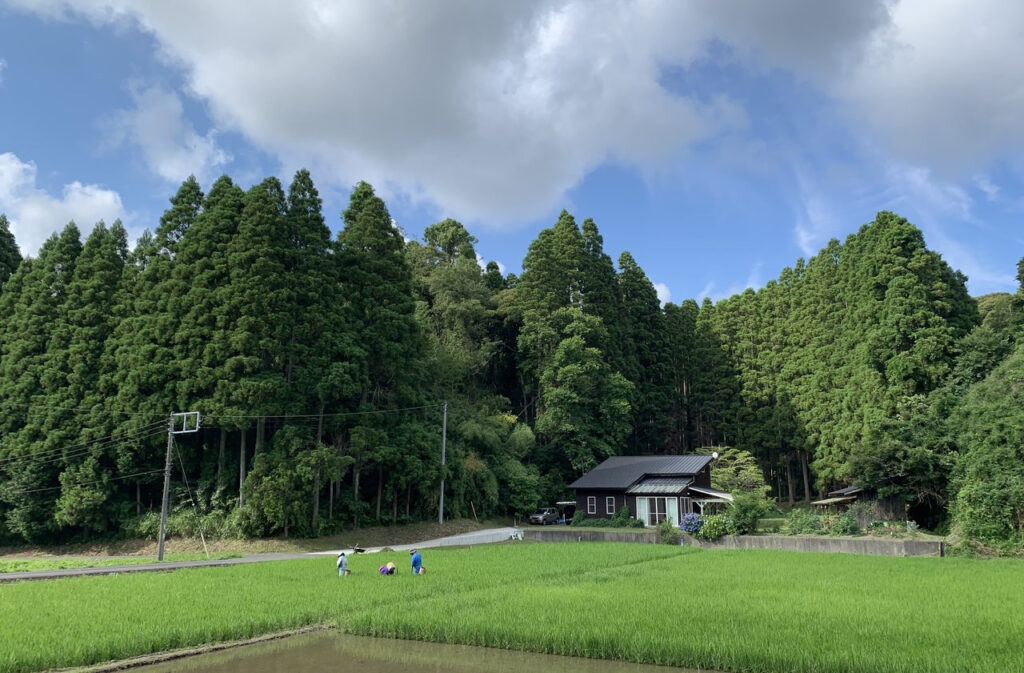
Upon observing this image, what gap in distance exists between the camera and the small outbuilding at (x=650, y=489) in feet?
120

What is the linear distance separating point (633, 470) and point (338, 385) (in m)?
19.3

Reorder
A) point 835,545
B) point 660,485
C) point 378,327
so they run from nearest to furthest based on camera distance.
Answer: point 835,545, point 378,327, point 660,485

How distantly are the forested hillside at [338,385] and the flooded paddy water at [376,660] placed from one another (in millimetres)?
18080

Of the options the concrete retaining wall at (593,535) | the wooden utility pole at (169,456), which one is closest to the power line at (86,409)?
the wooden utility pole at (169,456)

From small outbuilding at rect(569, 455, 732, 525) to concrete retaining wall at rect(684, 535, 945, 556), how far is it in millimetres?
8790

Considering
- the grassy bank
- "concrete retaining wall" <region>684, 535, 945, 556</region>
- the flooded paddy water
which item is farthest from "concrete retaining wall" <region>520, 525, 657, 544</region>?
the flooded paddy water

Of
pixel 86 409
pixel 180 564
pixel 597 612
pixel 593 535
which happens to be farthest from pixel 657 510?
pixel 86 409

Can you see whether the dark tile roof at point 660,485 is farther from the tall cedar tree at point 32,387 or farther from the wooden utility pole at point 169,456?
the tall cedar tree at point 32,387

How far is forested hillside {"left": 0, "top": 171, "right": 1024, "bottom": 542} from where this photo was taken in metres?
27.7

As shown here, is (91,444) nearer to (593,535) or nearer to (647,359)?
(593,535)

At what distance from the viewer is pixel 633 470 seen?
130 ft

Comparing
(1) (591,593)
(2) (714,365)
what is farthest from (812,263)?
(1) (591,593)

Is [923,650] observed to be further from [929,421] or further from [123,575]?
[929,421]

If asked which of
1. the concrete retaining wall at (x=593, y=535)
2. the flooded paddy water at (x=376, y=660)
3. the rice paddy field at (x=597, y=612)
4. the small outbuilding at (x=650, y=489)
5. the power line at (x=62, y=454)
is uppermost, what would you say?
the power line at (x=62, y=454)
